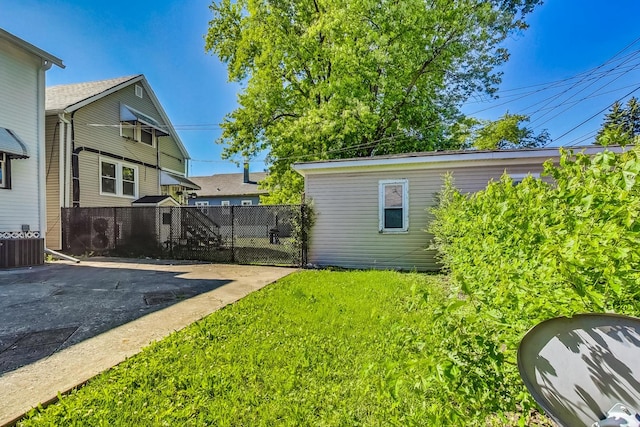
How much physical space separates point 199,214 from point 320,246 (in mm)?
4198

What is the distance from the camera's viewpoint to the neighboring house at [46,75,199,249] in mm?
10094

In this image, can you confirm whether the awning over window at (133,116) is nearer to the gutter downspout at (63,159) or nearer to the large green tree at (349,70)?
the gutter downspout at (63,159)

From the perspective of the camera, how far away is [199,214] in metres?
9.66

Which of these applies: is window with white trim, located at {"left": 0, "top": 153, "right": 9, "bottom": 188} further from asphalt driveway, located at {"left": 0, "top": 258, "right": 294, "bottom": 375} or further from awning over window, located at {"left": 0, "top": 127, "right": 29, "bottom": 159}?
asphalt driveway, located at {"left": 0, "top": 258, "right": 294, "bottom": 375}

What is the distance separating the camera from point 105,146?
37.7 ft

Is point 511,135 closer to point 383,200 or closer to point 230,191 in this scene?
point 383,200

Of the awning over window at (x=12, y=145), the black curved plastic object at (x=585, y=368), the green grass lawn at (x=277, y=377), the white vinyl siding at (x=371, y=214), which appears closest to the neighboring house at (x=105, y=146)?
Result: the awning over window at (x=12, y=145)

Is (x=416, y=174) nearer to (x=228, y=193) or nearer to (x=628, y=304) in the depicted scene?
(x=628, y=304)

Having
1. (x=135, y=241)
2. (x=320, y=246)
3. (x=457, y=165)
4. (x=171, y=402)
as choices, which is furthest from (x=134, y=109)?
(x=171, y=402)

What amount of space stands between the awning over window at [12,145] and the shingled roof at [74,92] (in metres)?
2.35

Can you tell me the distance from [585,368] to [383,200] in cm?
729

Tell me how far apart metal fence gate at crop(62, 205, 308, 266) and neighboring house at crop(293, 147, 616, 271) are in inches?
30.1

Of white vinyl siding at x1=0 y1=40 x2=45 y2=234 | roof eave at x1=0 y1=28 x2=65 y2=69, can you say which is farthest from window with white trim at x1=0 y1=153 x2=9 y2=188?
roof eave at x1=0 y1=28 x2=65 y2=69

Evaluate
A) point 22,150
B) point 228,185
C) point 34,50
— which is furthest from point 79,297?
point 228,185
